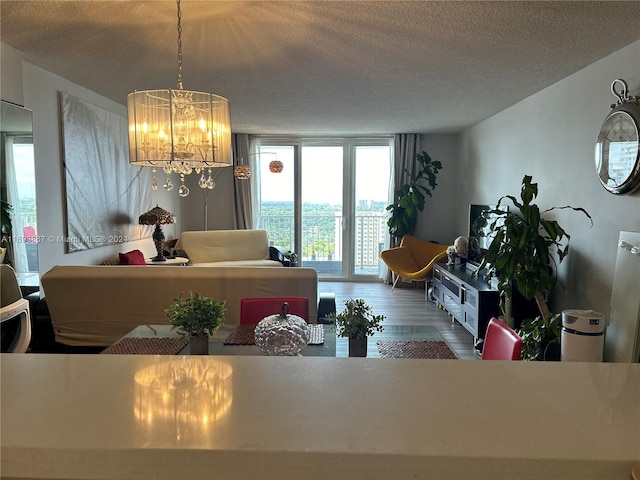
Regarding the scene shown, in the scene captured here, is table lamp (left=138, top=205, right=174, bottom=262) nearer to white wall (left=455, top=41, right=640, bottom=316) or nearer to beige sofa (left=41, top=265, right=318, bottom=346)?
beige sofa (left=41, top=265, right=318, bottom=346)

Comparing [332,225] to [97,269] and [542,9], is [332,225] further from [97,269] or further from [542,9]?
[542,9]

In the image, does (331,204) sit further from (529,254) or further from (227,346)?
(227,346)

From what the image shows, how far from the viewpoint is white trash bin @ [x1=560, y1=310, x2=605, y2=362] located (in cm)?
272

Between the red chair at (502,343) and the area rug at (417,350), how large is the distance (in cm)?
29

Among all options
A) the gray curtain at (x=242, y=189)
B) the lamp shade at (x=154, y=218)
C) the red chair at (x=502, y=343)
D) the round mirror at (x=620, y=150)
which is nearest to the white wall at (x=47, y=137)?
the lamp shade at (x=154, y=218)

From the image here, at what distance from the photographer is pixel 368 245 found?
288 inches

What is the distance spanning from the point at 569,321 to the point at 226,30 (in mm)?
2797

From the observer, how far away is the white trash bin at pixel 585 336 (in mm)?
2725

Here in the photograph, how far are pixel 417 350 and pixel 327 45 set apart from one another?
2.07 m

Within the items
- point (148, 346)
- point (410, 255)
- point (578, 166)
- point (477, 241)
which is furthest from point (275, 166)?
point (148, 346)

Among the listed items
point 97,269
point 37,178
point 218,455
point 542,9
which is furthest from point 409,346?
point 37,178

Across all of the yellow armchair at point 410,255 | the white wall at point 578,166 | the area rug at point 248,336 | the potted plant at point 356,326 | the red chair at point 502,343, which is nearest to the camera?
the red chair at point 502,343

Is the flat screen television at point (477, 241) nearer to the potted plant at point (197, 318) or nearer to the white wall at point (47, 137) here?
the potted plant at point (197, 318)

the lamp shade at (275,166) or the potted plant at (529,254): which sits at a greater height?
the lamp shade at (275,166)
